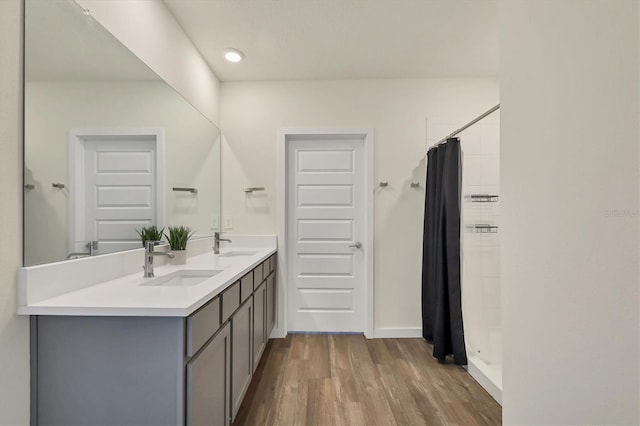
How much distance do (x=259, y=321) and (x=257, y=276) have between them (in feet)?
1.17

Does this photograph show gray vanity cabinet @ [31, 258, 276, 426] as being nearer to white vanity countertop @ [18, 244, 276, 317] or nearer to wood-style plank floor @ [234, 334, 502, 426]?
white vanity countertop @ [18, 244, 276, 317]

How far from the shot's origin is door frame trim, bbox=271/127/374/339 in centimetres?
303

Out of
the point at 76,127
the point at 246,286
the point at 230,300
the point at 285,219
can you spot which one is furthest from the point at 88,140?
the point at 285,219

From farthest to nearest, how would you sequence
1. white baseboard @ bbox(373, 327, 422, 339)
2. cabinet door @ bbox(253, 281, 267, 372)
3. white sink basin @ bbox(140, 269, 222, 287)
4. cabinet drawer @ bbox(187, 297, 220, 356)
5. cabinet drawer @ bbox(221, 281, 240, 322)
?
white baseboard @ bbox(373, 327, 422, 339), cabinet door @ bbox(253, 281, 267, 372), white sink basin @ bbox(140, 269, 222, 287), cabinet drawer @ bbox(221, 281, 240, 322), cabinet drawer @ bbox(187, 297, 220, 356)

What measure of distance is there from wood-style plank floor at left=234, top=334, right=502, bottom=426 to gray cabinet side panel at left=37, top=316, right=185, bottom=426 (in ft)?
2.87

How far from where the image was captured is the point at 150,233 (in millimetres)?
1851

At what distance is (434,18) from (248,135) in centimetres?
190

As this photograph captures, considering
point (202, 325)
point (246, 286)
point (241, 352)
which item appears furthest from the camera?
point (246, 286)

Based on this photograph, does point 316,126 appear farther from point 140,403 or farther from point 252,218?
point 140,403

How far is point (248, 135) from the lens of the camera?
3115 millimetres

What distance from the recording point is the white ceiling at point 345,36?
2.05 m

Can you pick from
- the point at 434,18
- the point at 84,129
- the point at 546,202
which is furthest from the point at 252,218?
the point at 546,202

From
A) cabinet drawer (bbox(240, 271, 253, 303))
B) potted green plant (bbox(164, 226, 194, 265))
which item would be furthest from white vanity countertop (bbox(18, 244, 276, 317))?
potted green plant (bbox(164, 226, 194, 265))

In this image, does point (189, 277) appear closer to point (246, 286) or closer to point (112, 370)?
point (246, 286)
